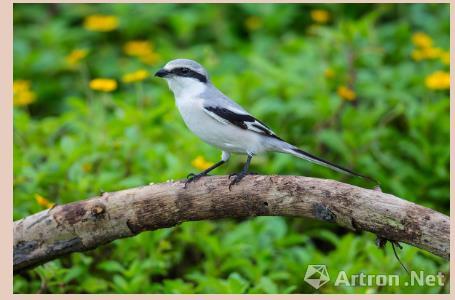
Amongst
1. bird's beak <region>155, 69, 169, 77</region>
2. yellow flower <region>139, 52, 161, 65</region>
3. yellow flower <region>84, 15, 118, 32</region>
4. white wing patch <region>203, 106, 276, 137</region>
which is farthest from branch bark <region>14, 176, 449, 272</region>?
yellow flower <region>84, 15, 118, 32</region>

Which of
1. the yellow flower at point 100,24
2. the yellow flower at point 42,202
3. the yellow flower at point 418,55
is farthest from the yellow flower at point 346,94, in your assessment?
the yellow flower at point 100,24

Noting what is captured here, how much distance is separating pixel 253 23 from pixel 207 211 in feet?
17.7

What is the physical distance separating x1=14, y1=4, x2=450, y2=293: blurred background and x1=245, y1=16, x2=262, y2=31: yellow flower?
0.07 ft

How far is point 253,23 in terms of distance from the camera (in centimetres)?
996

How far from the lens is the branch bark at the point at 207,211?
4.45 meters

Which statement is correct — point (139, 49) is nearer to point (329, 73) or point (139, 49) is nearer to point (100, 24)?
point (100, 24)

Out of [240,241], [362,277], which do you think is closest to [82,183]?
[240,241]

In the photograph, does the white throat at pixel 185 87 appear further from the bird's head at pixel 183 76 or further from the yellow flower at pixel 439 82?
the yellow flower at pixel 439 82

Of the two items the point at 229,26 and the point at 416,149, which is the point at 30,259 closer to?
the point at 416,149

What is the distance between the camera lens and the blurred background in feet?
19.4

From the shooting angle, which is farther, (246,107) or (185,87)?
(246,107)

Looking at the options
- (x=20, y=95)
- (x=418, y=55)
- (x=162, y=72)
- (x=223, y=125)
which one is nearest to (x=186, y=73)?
(x=162, y=72)

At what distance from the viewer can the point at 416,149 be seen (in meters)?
7.27

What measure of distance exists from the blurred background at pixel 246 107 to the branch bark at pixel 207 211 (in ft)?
1.17
